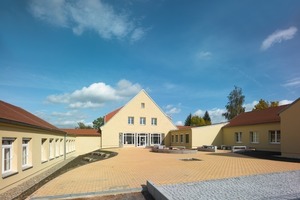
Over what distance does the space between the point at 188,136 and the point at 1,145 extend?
29363mm

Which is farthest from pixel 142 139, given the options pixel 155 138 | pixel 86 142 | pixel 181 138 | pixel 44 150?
pixel 44 150

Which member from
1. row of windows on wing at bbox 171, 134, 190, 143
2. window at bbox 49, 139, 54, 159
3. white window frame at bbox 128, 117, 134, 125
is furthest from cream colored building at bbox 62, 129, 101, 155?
window at bbox 49, 139, 54, 159

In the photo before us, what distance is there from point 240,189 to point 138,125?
33.0 m

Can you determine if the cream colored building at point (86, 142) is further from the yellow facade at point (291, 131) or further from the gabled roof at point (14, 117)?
the yellow facade at point (291, 131)

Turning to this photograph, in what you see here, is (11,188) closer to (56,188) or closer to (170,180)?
(56,188)

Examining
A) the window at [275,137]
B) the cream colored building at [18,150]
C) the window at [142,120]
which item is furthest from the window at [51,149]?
the window at [142,120]

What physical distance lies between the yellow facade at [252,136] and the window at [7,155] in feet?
77.0

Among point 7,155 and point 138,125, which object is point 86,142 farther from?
point 7,155

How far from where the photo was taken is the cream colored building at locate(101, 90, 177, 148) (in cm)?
4041

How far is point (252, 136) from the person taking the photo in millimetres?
30562

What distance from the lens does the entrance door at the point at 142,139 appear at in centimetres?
4188

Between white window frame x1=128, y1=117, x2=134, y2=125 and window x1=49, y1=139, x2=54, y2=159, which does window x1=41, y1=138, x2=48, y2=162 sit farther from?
white window frame x1=128, y1=117, x2=134, y2=125

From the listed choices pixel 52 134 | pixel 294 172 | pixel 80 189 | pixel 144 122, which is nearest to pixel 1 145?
pixel 80 189

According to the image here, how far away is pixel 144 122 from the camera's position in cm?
4266
